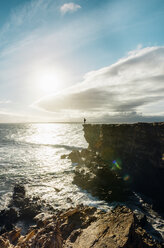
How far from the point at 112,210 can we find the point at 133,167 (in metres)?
18.5

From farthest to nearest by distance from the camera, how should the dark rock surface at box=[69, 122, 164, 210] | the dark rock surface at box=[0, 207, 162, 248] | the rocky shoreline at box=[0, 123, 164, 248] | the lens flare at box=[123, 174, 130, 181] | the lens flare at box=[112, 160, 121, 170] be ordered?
the lens flare at box=[112, 160, 121, 170] < the lens flare at box=[123, 174, 130, 181] < the dark rock surface at box=[69, 122, 164, 210] < the rocky shoreline at box=[0, 123, 164, 248] < the dark rock surface at box=[0, 207, 162, 248]

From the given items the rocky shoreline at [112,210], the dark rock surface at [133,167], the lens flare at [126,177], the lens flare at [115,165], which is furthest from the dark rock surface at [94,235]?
the lens flare at [115,165]

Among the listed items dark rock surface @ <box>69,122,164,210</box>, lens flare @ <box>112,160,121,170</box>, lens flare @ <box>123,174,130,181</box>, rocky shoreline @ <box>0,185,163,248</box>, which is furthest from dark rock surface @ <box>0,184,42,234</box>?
lens flare @ <box>112,160,121,170</box>

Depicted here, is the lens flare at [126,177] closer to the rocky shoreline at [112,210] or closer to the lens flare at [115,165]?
the rocky shoreline at [112,210]

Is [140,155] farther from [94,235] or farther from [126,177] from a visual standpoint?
Result: [94,235]

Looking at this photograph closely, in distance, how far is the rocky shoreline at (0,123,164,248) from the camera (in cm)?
948

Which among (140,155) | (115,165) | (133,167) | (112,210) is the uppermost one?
(140,155)

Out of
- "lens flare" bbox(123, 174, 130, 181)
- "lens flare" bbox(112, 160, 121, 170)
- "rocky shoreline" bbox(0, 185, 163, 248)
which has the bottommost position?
"lens flare" bbox(123, 174, 130, 181)

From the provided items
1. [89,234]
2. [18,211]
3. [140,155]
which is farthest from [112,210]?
[140,155]

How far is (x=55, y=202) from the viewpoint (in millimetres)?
22141

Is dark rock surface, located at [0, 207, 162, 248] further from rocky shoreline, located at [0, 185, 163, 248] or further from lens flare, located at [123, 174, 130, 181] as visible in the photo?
lens flare, located at [123, 174, 130, 181]

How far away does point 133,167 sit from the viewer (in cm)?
3045

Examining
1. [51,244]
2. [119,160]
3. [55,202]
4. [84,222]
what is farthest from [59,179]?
[51,244]

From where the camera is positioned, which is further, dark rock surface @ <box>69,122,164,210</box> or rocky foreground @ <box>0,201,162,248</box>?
dark rock surface @ <box>69,122,164,210</box>
